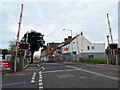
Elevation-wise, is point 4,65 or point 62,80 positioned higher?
point 4,65

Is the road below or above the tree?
below

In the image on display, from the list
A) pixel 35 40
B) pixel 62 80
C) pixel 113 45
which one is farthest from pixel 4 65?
pixel 35 40

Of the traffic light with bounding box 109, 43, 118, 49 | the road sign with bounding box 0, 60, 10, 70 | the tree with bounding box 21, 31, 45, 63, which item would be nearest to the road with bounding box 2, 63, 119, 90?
the road sign with bounding box 0, 60, 10, 70

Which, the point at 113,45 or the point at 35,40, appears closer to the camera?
the point at 113,45

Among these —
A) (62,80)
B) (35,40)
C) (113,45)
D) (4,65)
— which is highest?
(35,40)

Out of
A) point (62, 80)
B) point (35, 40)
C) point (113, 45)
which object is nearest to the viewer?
point (62, 80)

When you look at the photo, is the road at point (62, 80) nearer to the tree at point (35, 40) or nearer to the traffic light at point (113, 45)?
the traffic light at point (113, 45)

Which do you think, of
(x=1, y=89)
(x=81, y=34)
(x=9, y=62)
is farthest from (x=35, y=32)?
(x=1, y=89)

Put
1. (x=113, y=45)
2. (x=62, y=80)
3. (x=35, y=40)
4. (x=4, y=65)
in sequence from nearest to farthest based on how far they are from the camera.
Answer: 1. (x=62, y=80)
2. (x=4, y=65)
3. (x=113, y=45)
4. (x=35, y=40)

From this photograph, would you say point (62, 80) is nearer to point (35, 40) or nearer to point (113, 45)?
point (113, 45)

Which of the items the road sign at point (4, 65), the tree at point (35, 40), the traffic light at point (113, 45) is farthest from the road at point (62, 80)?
the tree at point (35, 40)

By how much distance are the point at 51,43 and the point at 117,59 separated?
78020 millimetres

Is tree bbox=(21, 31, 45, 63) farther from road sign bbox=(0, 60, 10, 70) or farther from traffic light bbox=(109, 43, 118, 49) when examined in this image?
road sign bbox=(0, 60, 10, 70)

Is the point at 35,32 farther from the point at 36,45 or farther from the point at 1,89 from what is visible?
the point at 1,89
